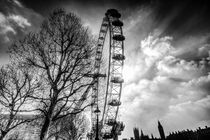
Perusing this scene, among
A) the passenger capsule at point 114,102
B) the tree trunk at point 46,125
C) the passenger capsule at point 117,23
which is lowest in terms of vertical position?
the tree trunk at point 46,125

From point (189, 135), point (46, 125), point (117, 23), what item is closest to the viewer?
point (46, 125)

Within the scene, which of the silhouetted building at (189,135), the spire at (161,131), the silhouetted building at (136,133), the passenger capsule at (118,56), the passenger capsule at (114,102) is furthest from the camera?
the silhouetted building at (136,133)

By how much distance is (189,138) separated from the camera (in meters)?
81.4

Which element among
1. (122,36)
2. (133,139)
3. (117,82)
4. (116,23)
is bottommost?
(133,139)

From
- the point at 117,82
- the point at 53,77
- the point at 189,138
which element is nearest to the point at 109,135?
the point at 117,82

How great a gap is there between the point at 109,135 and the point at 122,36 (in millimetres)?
18348

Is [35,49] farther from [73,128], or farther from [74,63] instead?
[73,128]

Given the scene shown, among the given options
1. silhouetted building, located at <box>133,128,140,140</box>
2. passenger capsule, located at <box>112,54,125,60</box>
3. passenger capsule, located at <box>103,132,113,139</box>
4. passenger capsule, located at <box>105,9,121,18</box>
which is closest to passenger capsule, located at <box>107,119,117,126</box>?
passenger capsule, located at <box>103,132,113,139</box>

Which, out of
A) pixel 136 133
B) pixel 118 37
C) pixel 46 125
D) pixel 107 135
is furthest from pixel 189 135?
pixel 46 125

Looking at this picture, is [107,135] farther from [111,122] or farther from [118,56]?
[118,56]

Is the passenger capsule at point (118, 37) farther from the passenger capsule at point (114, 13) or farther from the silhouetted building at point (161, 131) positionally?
the silhouetted building at point (161, 131)

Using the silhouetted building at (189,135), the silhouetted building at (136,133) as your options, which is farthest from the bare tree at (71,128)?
the silhouetted building at (136,133)

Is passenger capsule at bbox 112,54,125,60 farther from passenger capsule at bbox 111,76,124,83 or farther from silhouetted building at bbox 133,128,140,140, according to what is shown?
silhouetted building at bbox 133,128,140,140

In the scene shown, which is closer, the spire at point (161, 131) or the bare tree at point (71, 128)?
the bare tree at point (71, 128)
